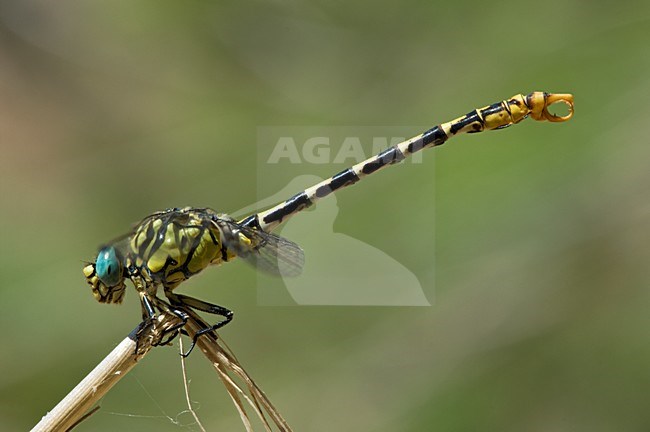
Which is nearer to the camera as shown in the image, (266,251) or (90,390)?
(90,390)

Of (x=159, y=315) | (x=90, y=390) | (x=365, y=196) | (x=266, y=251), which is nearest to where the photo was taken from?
(x=90, y=390)

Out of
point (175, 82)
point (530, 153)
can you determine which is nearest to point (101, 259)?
point (530, 153)

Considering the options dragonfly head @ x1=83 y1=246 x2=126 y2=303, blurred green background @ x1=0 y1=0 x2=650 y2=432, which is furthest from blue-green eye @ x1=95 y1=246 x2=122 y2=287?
blurred green background @ x1=0 y1=0 x2=650 y2=432

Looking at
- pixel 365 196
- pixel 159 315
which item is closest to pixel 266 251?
pixel 159 315

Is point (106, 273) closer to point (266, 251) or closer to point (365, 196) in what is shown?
point (266, 251)

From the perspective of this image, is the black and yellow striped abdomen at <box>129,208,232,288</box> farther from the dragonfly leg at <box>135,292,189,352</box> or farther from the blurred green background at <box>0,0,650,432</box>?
the blurred green background at <box>0,0,650,432</box>

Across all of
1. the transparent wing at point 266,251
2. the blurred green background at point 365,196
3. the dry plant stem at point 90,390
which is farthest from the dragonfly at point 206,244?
the blurred green background at point 365,196

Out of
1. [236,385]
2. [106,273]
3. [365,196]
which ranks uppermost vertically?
[365,196]
